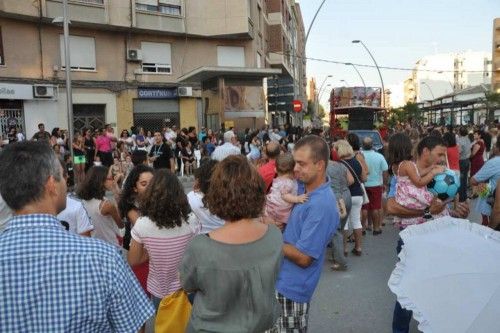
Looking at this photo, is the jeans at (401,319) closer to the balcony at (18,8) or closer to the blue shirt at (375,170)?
the blue shirt at (375,170)

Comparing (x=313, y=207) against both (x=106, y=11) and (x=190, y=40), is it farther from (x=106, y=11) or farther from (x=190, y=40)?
(x=190, y=40)

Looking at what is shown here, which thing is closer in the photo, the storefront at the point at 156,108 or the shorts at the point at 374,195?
the shorts at the point at 374,195

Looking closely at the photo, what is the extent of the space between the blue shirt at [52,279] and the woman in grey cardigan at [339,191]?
490 cm

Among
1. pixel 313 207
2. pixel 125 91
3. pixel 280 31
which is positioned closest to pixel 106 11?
pixel 125 91

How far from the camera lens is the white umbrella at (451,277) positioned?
2391 millimetres

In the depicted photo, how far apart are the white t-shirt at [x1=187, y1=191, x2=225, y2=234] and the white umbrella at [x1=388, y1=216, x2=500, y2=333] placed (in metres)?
1.60

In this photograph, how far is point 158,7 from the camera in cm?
2411

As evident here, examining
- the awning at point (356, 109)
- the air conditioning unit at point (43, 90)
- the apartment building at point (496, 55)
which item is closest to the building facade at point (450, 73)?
the apartment building at point (496, 55)

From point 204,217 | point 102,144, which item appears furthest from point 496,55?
point 204,217

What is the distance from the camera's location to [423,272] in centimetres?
279

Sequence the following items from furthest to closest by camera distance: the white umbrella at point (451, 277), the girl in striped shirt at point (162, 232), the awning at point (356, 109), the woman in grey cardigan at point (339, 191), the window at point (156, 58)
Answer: the awning at point (356, 109) → the window at point (156, 58) → the woman in grey cardigan at point (339, 191) → the girl in striped shirt at point (162, 232) → the white umbrella at point (451, 277)

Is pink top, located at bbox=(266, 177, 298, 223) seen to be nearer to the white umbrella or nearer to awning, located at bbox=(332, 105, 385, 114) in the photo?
the white umbrella

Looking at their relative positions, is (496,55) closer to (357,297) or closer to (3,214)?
(357,297)

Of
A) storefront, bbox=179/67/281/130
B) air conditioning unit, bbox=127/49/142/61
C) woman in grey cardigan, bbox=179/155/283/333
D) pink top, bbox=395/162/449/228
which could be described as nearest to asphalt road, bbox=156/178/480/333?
pink top, bbox=395/162/449/228
